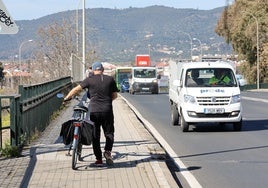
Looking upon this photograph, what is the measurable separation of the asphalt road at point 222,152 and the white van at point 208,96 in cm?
44

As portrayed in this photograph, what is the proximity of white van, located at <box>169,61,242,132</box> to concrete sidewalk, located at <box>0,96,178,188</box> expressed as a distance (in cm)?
455

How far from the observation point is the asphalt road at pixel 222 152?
34.8 feet

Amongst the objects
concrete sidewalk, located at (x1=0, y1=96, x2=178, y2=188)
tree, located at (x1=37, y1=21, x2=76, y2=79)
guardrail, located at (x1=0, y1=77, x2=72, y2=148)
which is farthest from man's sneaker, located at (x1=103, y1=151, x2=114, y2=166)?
tree, located at (x1=37, y1=21, x2=76, y2=79)

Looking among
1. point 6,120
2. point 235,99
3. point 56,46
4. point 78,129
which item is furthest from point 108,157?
point 56,46

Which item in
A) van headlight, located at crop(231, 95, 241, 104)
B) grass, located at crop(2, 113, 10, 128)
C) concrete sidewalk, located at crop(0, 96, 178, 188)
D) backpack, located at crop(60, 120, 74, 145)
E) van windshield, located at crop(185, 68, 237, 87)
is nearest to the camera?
concrete sidewalk, located at crop(0, 96, 178, 188)

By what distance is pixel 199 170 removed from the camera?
1152 cm

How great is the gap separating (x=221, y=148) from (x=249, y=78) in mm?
71943

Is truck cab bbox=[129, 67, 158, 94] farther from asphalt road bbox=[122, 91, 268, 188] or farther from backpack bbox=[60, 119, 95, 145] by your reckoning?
backpack bbox=[60, 119, 95, 145]

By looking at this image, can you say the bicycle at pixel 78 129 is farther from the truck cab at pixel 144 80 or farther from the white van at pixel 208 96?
the truck cab at pixel 144 80

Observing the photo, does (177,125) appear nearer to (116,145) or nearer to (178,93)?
(178,93)

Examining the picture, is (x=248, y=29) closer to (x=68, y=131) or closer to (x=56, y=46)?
(x=56, y=46)

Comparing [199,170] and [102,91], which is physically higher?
[102,91]

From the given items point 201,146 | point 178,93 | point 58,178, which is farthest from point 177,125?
point 58,178

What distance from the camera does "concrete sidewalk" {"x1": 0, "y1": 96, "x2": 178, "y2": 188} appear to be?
375 inches
